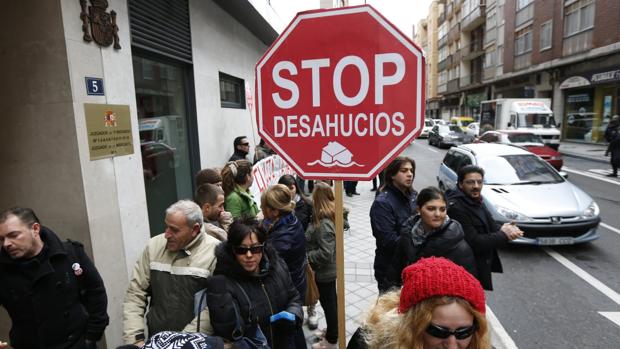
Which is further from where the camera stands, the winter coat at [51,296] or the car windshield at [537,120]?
the car windshield at [537,120]

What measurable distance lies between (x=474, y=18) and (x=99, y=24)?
41419 millimetres

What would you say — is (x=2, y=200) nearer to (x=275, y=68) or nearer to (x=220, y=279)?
(x=220, y=279)

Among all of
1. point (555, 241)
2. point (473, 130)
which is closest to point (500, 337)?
point (555, 241)

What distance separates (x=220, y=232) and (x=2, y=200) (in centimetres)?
200

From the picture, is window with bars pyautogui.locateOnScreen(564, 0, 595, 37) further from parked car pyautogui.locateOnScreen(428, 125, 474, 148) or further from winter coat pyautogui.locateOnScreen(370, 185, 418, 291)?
winter coat pyautogui.locateOnScreen(370, 185, 418, 291)

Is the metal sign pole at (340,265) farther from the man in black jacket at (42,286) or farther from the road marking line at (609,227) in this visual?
the road marking line at (609,227)

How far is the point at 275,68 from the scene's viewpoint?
190 centimetres

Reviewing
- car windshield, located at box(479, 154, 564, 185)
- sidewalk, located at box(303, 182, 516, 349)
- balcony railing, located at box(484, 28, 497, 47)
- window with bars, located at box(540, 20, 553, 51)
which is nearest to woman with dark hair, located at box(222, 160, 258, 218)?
sidewalk, located at box(303, 182, 516, 349)

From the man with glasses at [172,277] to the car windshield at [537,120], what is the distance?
19881 millimetres

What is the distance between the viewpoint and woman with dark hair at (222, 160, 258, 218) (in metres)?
4.20

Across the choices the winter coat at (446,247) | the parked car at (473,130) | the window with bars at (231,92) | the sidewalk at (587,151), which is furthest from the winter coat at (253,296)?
the parked car at (473,130)

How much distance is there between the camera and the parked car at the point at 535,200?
226 inches

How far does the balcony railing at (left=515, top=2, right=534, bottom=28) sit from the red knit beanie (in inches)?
1218

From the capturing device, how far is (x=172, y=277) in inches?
91.9
